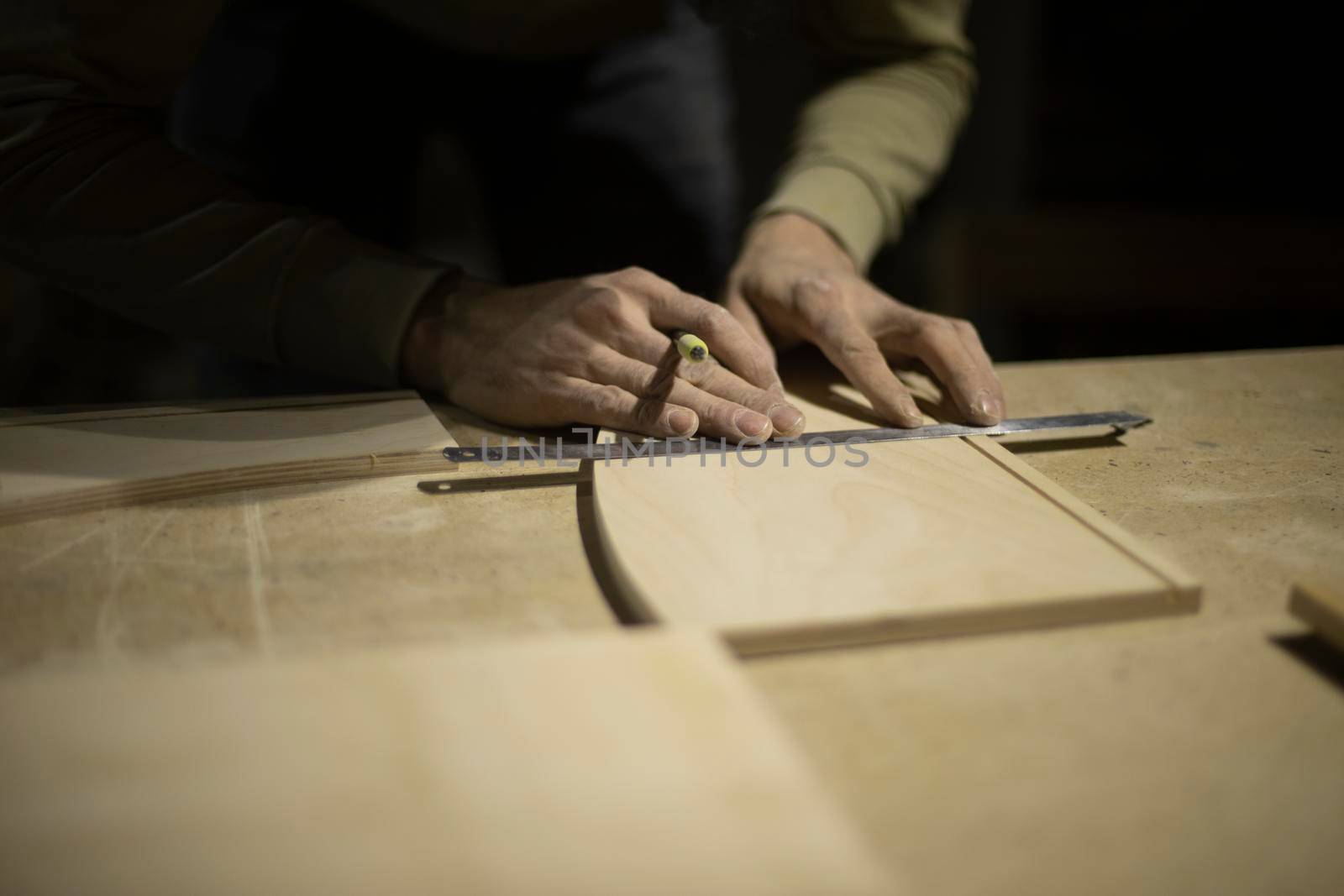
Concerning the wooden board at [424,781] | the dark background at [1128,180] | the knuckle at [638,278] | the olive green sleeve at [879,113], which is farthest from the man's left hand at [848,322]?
the dark background at [1128,180]

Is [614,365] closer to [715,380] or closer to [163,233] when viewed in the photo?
[715,380]

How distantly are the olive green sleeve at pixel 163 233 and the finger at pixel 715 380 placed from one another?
317 mm

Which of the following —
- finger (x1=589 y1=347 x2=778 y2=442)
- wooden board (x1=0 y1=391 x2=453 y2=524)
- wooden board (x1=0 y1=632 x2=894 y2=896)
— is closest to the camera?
wooden board (x1=0 y1=632 x2=894 y2=896)

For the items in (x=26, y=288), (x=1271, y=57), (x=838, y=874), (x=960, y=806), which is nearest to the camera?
(x=838, y=874)

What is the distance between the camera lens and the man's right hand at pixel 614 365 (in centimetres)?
113

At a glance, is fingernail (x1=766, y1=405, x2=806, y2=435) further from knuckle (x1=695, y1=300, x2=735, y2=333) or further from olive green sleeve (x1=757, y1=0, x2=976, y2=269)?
olive green sleeve (x1=757, y1=0, x2=976, y2=269)

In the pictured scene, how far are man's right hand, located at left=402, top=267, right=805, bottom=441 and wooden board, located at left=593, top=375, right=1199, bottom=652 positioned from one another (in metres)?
0.11

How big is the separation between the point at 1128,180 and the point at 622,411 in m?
3.19

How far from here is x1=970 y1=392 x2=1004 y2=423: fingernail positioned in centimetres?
119

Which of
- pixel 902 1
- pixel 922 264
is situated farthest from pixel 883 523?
pixel 922 264

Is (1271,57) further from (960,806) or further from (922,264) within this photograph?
(960,806)

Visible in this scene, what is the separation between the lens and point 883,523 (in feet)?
2.93

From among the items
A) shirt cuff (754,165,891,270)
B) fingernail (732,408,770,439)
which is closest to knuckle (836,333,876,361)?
fingernail (732,408,770,439)

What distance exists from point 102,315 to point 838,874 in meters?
1.99
